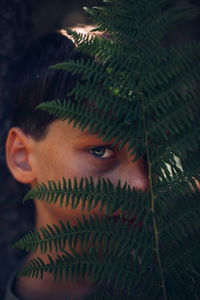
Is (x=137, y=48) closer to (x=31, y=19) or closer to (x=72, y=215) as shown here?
(x=72, y=215)

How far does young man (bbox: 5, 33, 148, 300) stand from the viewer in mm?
1042

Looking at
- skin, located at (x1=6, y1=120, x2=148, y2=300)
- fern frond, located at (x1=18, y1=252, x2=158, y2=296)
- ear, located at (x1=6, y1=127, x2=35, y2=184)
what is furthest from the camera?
ear, located at (x1=6, y1=127, x2=35, y2=184)

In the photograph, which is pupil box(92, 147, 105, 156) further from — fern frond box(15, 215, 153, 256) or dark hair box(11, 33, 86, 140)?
fern frond box(15, 215, 153, 256)

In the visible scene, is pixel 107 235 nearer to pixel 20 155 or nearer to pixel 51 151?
pixel 51 151

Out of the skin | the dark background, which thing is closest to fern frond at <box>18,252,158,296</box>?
the skin

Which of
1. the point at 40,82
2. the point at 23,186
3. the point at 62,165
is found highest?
the point at 40,82

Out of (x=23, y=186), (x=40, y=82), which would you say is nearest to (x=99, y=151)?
(x=40, y=82)

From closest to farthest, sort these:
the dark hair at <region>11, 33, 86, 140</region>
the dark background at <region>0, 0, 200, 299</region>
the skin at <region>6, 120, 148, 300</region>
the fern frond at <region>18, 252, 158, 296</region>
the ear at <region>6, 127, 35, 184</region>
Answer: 1. the fern frond at <region>18, 252, 158, 296</region>
2. the skin at <region>6, 120, 148, 300</region>
3. the dark hair at <region>11, 33, 86, 140</region>
4. the ear at <region>6, 127, 35, 184</region>
5. the dark background at <region>0, 0, 200, 299</region>

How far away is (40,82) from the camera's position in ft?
4.22

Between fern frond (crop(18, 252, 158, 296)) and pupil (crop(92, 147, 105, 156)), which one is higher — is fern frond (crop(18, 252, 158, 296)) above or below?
below

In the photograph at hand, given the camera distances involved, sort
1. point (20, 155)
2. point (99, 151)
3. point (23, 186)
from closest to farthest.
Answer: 1. point (99, 151)
2. point (20, 155)
3. point (23, 186)

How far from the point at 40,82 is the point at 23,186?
0.79 m

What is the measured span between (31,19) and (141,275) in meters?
1.68

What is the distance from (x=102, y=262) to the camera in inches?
26.2
